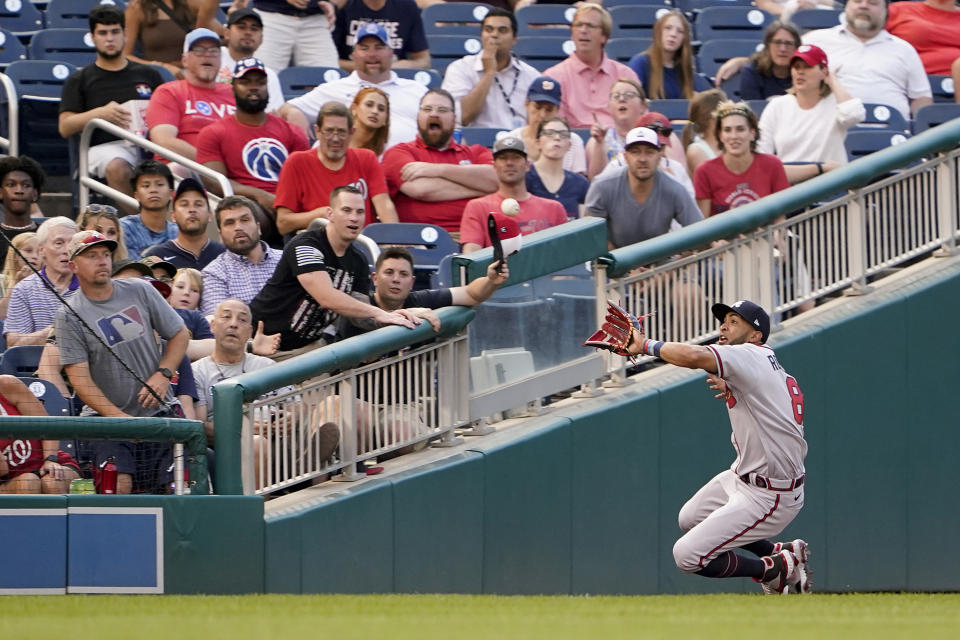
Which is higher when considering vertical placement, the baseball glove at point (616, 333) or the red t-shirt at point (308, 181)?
the red t-shirt at point (308, 181)

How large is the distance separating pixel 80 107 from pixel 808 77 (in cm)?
525

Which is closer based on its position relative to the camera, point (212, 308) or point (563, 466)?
point (563, 466)

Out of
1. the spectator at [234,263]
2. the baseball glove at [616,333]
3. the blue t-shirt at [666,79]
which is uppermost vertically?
the blue t-shirt at [666,79]

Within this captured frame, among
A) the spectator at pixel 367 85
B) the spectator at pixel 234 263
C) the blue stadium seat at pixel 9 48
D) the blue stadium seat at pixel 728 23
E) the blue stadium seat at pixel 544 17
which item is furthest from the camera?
the blue stadium seat at pixel 728 23

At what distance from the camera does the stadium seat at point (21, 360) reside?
760 centimetres

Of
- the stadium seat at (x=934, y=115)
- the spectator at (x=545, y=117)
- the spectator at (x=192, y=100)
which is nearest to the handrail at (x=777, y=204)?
the spectator at (x=545, y=117)

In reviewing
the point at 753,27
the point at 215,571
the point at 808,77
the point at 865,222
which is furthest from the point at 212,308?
the point at 753,27

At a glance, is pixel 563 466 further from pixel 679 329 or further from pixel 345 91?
pixel 345 91

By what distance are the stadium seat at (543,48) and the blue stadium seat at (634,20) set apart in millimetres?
813

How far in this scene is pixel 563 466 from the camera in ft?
27.0

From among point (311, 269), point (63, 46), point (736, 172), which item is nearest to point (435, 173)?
point (736, 172)

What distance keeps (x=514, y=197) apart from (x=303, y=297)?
5.65 ft

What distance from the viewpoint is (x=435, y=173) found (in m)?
10.0

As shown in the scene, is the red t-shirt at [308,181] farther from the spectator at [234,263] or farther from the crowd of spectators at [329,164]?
the spectator at [234,263]
